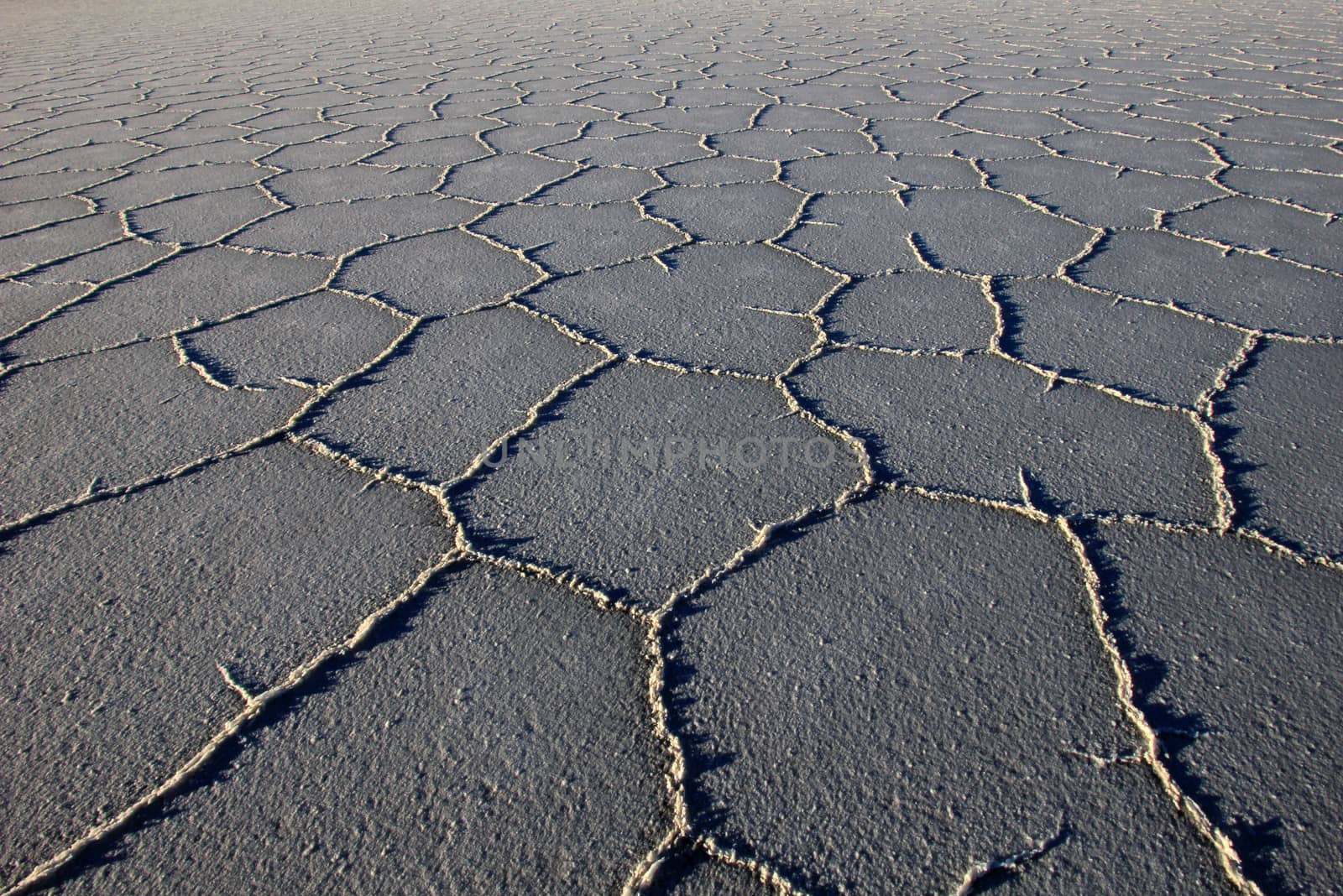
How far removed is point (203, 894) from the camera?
791mm

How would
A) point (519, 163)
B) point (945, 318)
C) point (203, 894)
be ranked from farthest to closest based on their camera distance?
1. point (519, 163)
2. point (945, 318)
3. point (203, 894)

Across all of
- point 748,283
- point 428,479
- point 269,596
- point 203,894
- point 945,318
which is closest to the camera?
point 203,894

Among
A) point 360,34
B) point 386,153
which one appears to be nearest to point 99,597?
point 386,153

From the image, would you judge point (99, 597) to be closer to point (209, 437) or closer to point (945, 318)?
point (209, 437)

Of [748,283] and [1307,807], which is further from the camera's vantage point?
[748,283]

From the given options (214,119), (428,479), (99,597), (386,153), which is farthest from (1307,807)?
(214,119)

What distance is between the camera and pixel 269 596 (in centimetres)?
111

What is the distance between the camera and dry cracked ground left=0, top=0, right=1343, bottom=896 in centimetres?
84

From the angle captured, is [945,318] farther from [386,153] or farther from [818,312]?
[386,153]

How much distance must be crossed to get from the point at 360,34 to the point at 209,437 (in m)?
5.84

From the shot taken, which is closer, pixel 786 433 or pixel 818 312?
pixel 786 433

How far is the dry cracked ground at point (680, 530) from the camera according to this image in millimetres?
840

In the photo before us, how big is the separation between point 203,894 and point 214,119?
12.2ft

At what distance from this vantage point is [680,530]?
4.01 ft
